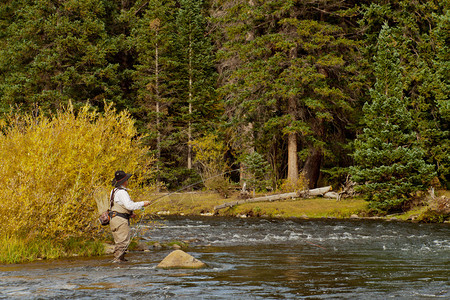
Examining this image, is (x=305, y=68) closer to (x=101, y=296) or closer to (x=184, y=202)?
(x=184, y=202)

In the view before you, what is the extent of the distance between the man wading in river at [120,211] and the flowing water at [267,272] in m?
0.43

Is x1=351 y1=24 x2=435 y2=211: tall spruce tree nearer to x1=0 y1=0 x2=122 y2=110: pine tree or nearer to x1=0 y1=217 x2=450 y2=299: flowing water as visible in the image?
x1=0 y1=217 x2=450 y2=299: flowing water

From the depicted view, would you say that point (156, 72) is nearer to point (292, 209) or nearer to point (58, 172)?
point (292, 209)

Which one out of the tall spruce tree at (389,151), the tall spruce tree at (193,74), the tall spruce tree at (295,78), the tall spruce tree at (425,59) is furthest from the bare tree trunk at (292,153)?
the tall spruce tree at (193,74)

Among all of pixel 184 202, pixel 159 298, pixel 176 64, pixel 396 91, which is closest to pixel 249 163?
pixel 184 202

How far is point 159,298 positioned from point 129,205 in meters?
3.24

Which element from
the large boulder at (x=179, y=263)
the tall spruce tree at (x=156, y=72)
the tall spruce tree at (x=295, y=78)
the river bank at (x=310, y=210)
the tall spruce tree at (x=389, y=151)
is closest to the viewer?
the large boulder at (x=179, y=263)

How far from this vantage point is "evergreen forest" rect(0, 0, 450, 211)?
2442cm

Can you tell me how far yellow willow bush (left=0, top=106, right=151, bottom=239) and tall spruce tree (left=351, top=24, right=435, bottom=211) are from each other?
13325mm

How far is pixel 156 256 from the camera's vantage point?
41.6 ft

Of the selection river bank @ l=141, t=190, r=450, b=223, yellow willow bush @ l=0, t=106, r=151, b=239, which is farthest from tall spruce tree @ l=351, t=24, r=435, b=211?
yellow willow bush @ l=0, t=106, r=151, b=239

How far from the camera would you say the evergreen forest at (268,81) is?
24422 millimetres

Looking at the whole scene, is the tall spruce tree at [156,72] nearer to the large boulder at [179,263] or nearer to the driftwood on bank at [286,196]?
the driftwood on bank at [286,196]

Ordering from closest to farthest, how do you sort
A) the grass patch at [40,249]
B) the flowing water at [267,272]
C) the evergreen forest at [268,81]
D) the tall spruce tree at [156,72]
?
the flowing water at [267,272] → the grass patch at [40,249] → the evergreen forest at [268,81] → the tall spruce tree at [156,72]
